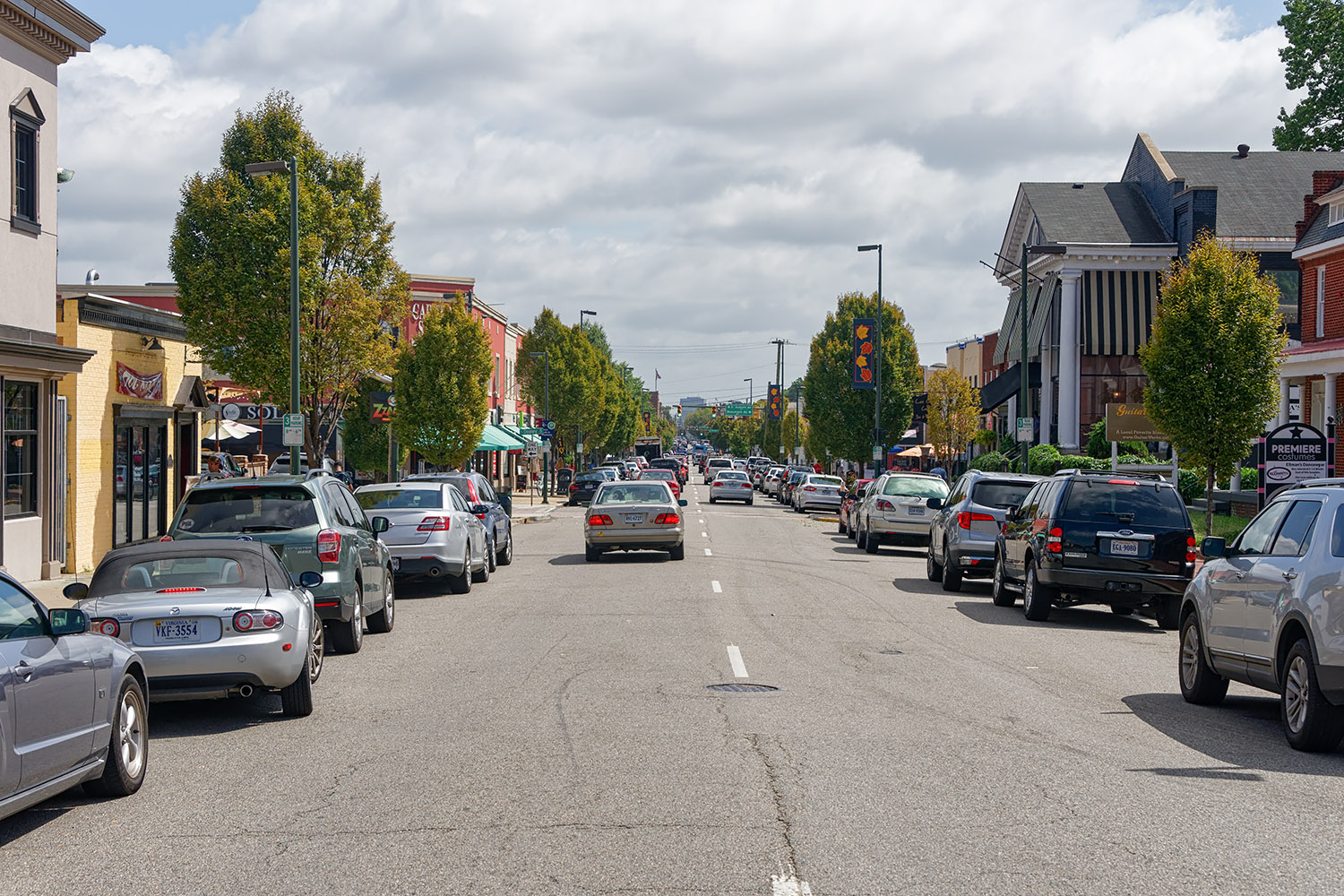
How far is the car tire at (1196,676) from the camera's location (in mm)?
11039

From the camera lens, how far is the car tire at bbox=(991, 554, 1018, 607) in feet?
63.6

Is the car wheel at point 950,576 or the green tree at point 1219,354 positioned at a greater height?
the green tree at point 1219,354

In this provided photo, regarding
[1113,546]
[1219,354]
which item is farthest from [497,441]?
[1113,546]

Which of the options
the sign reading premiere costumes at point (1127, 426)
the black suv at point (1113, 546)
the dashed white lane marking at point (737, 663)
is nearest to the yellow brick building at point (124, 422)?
the dashed white lane marking at point (737, 663)

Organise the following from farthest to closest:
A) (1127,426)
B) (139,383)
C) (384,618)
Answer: (1127,426) < (139,383) < (384,618)

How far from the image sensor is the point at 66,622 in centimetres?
716

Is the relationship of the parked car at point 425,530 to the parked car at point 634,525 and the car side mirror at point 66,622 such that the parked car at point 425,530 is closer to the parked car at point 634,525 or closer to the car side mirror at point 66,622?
the parked car at point 634,525

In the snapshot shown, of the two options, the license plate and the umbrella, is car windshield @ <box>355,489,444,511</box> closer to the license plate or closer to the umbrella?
the license plate

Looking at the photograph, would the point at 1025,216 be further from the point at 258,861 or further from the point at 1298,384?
the point at 258,861

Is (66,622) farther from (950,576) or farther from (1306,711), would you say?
(950,576)

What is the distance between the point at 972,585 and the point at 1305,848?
16.6 metres

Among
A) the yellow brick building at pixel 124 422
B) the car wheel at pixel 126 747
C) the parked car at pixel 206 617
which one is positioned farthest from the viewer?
the yellow brick building at pixel 124 422

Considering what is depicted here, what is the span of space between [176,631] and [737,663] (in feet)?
17.2

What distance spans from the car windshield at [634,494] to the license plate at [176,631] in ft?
53.3
